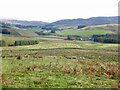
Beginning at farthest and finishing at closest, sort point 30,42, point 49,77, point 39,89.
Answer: point 30,42 → point 49,77 → point 39,89

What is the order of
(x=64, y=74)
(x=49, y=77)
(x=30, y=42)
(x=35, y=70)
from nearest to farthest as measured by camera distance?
(x=49, y=77), (x=64, y=74), (x=35, y=70), (x=30, y=42)

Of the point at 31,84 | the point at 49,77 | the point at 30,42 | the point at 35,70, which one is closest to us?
the point at 31,84

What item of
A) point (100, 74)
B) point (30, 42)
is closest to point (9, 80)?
point (100, 74)

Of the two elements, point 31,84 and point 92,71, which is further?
point 92,71

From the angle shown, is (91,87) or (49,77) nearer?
(91,87)

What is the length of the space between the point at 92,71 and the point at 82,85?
23.6 feet

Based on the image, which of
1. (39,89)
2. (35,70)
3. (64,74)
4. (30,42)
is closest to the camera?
(39,89)

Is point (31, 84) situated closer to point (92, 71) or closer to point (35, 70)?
point (35, 70)

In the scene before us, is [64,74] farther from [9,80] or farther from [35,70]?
[9,80]

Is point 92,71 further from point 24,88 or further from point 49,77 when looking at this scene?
point 24,88

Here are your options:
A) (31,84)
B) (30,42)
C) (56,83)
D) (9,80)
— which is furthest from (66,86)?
(30,42)

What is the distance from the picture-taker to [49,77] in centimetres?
2391

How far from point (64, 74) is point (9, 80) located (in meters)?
5.58

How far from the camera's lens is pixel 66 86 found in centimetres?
2055
